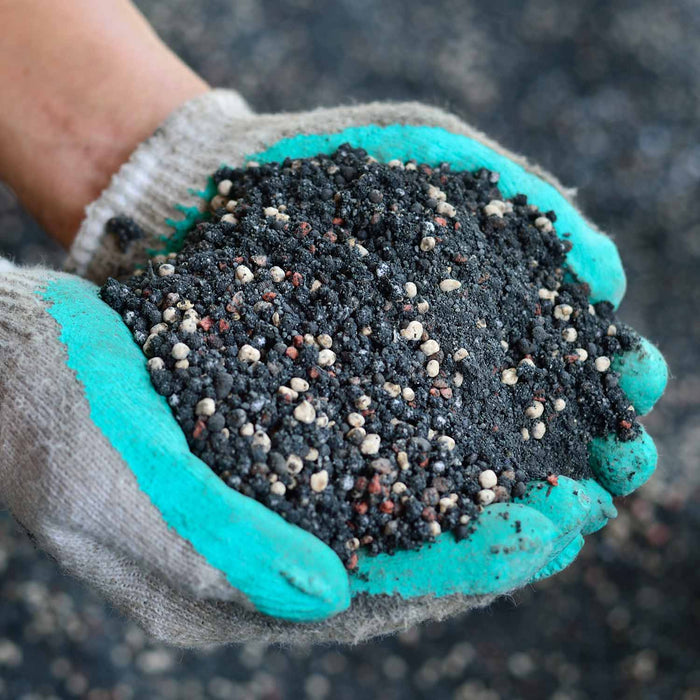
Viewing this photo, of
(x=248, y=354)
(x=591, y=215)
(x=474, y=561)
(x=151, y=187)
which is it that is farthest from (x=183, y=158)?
(x=591, y=215)

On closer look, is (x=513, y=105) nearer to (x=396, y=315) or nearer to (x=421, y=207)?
(x=421, y=207)

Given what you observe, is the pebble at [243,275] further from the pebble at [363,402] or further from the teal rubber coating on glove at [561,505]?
the teal rubber coating on glove at [561,505]

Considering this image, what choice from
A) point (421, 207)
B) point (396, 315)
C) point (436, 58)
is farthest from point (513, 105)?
point (396, 315)

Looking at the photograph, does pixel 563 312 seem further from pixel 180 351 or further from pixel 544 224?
pixel 180 351

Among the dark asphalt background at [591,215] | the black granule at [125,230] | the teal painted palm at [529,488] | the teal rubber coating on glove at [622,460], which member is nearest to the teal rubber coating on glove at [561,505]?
the teal painted palm at [529,488]

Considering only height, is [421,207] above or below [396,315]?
above

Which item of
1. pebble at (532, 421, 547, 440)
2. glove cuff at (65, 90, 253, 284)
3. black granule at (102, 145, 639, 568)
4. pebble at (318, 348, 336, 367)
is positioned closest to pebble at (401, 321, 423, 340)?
black granule at (102, 145, 639, 568)

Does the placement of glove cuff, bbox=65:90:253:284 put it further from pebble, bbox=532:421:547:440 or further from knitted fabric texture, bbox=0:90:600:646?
pebble, bbox=532:421:547:440
